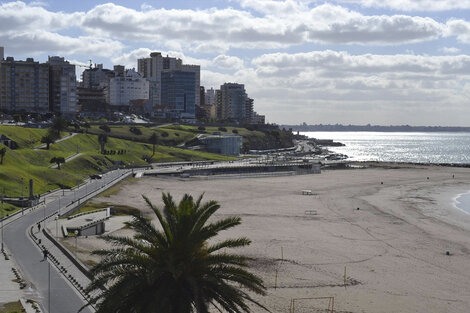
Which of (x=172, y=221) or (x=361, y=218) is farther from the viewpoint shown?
(x=361, y=218)

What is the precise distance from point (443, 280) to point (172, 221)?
32.1 metres

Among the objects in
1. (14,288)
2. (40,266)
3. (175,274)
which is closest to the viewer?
(175,274)

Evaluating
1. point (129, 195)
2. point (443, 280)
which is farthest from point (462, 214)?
point (129, 195)

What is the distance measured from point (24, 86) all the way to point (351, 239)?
150 meters

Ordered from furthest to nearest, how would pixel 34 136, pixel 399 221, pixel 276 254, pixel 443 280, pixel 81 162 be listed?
1. pixel 34 136
2. pixel 81 162
3. pixel 399 221
4. pixel 276 254
5. pixel 443 280

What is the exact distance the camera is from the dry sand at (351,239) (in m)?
41.0

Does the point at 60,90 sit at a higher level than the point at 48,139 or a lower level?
higher

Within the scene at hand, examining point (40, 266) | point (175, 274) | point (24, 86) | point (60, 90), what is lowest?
point (40, 266)

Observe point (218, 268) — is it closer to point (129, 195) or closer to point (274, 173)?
point (129, 195)

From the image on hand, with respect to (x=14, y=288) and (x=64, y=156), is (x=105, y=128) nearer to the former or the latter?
(x=64, y=156)

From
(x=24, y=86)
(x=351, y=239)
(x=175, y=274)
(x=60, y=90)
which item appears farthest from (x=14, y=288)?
(x=60, y=90)

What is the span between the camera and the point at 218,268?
20781mm

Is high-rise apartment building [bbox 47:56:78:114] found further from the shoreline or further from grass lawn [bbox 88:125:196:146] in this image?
the shoreline

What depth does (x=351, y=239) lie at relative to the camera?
6106cm
